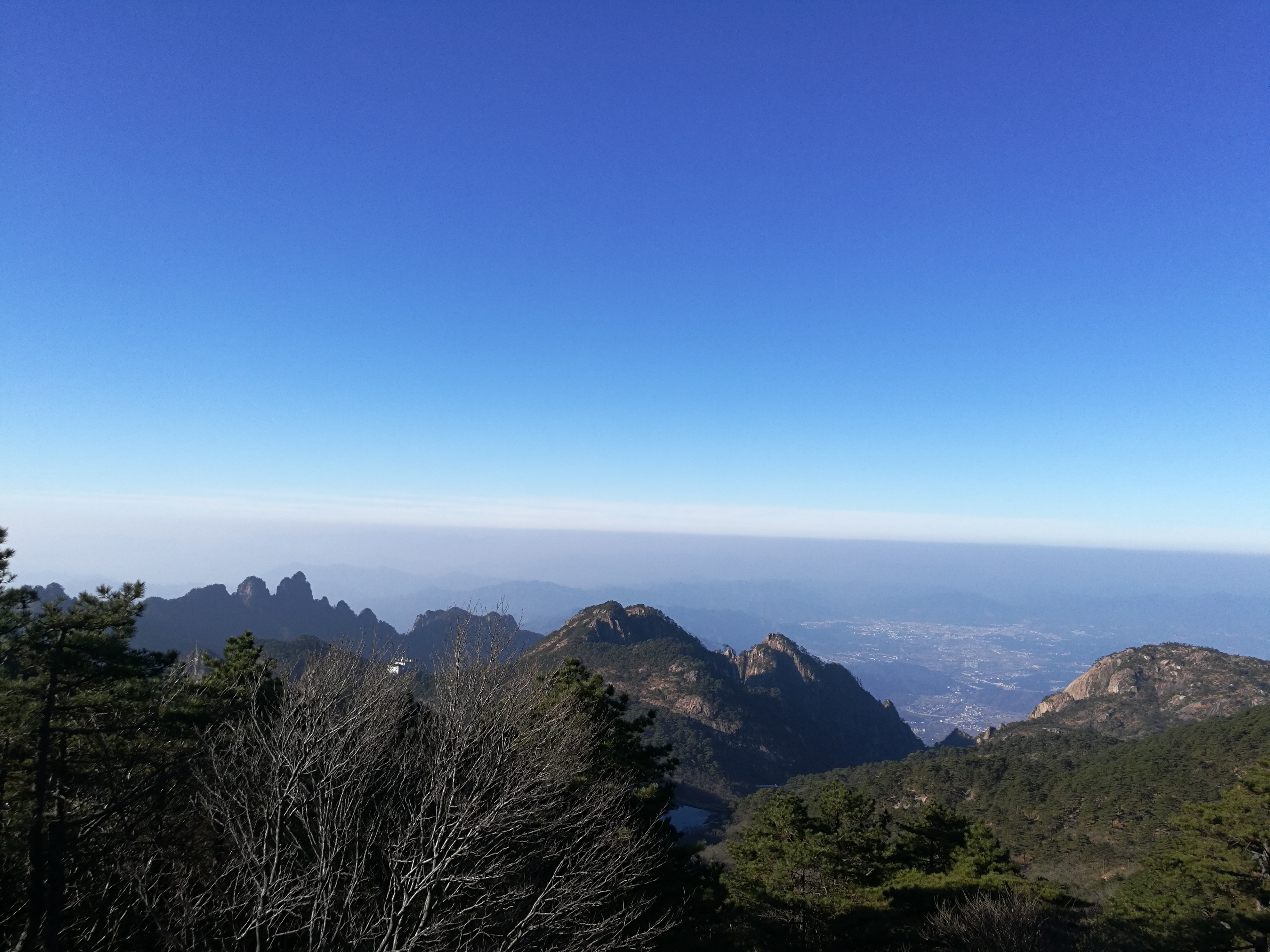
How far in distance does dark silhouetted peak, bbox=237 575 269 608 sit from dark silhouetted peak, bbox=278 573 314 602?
4.52 meters

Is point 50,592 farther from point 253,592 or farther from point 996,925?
point 996,925

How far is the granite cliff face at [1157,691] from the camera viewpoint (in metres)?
86.6

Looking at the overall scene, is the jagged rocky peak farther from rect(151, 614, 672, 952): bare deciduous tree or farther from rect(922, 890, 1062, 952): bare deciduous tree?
rect(151, 614, 672, 952): bare deciduous tree

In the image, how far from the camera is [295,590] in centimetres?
17150

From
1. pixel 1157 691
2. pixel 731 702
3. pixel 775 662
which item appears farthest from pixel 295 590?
pixel 1157 691

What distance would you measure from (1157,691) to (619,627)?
10171 centimetres

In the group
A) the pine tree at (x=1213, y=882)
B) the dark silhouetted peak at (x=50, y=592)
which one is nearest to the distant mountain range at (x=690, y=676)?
the dark silhouetted peak at (x=50, y=592)

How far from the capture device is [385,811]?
40.8ft

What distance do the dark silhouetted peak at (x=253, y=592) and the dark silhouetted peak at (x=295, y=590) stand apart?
4.52 meters

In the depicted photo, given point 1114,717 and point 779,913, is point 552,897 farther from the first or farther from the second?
point 1114,717

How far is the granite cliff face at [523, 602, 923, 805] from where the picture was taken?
322ft

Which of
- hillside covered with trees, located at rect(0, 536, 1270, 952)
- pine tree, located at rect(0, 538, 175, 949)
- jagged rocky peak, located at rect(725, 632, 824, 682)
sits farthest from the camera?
jagged rocky peak, located at rect(725, 632, 824, 682)

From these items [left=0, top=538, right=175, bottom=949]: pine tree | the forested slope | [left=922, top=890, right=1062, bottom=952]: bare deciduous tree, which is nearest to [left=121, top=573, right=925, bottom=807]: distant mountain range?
the forested slope

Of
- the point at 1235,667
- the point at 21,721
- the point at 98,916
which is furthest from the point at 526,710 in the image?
the point at 1235,667
